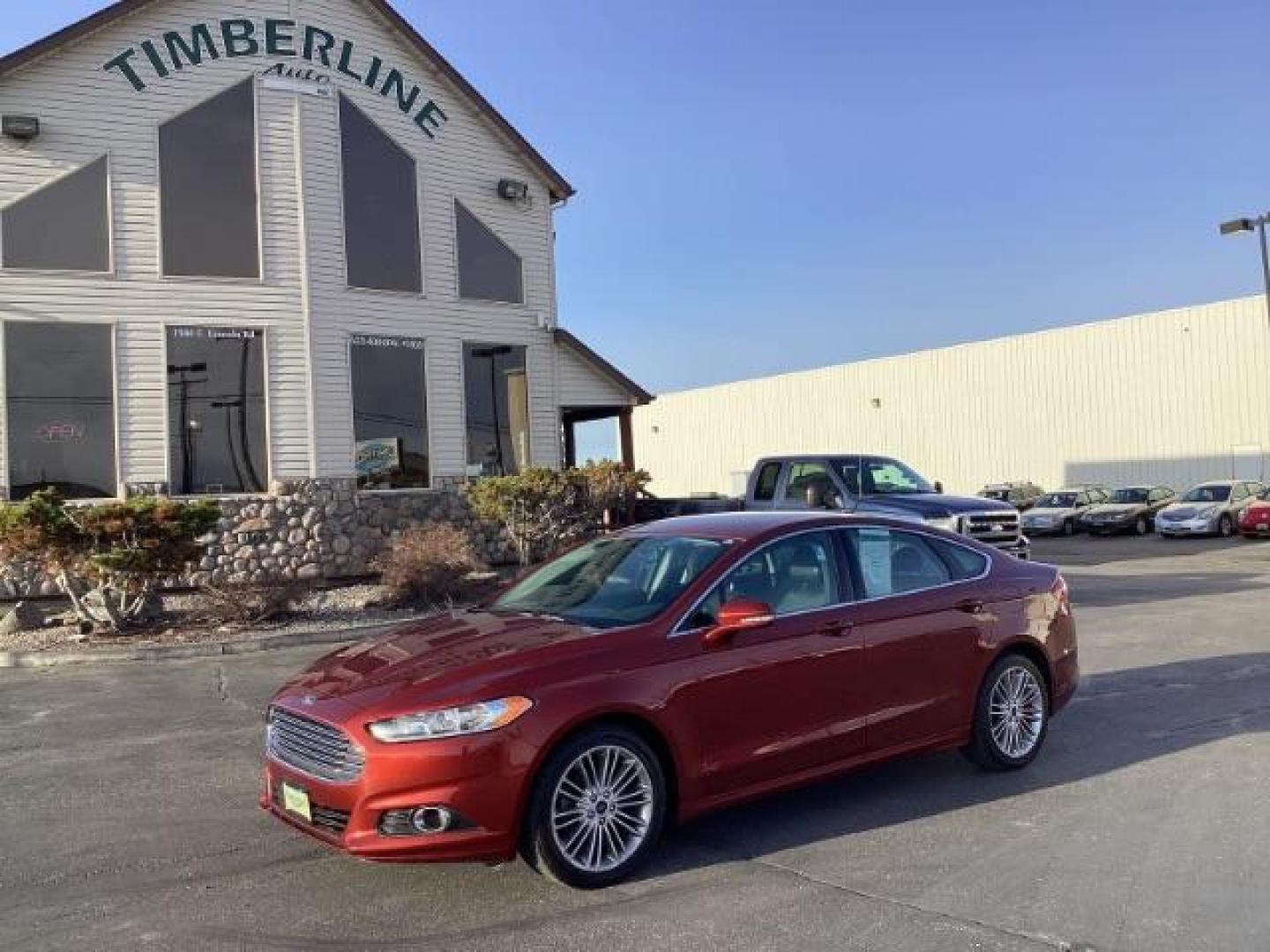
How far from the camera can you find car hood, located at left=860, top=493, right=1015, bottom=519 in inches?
568

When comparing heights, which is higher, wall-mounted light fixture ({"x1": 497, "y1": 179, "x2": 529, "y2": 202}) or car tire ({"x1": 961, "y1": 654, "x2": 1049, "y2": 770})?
wall-mounted light fixture ({"x1": 497, "y1": 179, "x2": 529, "y2": 202})

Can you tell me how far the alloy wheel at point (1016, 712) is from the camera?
6473mm

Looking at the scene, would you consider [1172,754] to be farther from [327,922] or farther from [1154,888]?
[327,922]

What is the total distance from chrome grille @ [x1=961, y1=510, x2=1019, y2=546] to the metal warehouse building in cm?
2574

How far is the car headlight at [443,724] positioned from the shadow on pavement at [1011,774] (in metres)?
1.08

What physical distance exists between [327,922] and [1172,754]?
5020mm

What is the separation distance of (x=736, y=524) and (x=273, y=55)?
49.2 ft

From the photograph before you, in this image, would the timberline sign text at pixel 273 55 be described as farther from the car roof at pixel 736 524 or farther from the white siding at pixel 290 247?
the car roof at pixel 736 524

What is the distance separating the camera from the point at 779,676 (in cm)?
542

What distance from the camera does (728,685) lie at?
522 cm

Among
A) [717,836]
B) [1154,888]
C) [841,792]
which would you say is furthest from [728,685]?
[1154,888]

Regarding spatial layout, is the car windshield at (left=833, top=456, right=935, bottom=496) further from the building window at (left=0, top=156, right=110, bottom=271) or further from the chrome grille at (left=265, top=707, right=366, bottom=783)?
the chrome grille at (left=265, top=707, right=366, bottom=783)

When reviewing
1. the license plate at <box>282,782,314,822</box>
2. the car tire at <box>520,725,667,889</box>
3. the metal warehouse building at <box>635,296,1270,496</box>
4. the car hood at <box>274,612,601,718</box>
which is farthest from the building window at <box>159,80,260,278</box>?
the metal warehouse building at <box>635,296,1270,496</box>

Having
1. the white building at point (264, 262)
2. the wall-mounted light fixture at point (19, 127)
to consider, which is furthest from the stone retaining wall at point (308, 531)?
the wall-mounted light fixture at point (19, 127)
